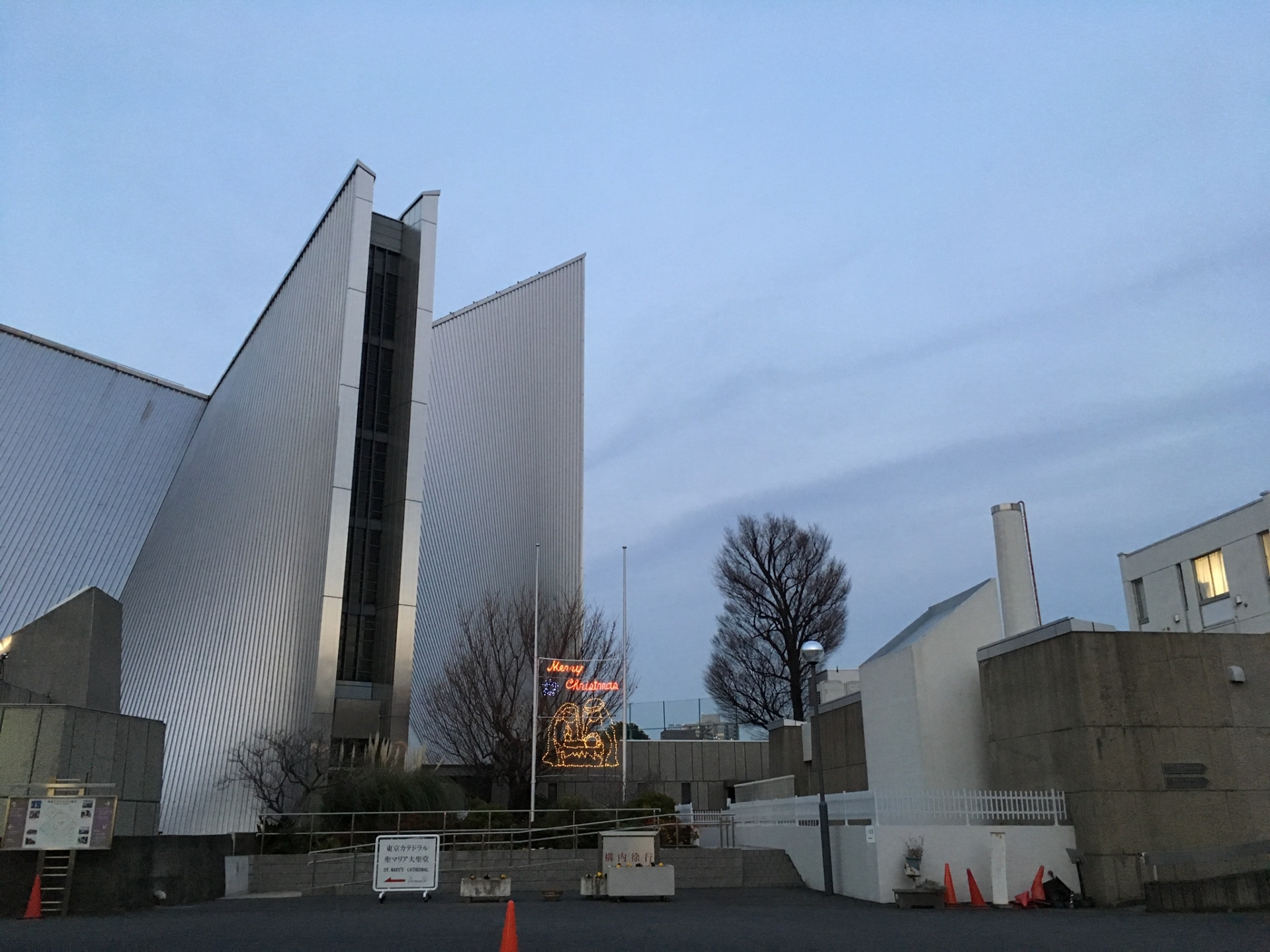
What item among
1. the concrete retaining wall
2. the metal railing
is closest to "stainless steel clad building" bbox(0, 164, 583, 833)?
the metal railing

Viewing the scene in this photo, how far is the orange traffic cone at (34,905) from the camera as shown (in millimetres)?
13039

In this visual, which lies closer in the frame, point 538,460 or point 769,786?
point 769,786

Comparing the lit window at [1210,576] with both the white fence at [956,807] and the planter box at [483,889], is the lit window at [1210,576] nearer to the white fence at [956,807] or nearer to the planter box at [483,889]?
the white fence at [956,807]

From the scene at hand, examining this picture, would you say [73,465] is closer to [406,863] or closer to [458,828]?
[458,828]

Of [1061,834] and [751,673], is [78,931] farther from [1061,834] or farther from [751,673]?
[751,673]

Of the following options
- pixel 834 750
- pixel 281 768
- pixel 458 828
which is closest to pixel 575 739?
pixel 458 828

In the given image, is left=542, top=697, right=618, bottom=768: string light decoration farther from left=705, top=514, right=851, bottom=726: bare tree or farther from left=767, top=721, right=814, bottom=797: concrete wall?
left=705, top=514, right=851, bottom=726: bare tree

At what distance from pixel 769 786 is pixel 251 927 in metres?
20.7

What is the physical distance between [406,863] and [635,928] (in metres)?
5.15

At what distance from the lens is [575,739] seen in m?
32.2

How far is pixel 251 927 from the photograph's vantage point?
39.2ft

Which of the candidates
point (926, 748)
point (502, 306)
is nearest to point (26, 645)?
point (926, 748)

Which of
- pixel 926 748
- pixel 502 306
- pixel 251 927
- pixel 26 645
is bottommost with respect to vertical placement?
pixel 251 927

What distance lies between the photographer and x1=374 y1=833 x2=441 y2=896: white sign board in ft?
51.9
